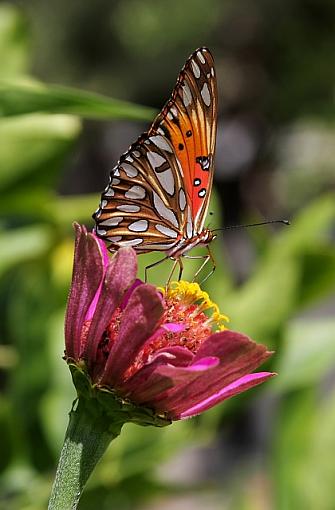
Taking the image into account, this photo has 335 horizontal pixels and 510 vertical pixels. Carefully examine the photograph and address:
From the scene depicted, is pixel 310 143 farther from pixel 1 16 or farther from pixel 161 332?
pixel 161 332

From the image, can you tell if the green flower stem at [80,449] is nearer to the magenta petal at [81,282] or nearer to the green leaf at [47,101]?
the magenta petal at [81,282]

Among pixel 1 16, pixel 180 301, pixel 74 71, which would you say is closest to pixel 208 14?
pixel 74 71

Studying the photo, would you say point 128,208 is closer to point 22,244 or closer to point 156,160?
point 156,160

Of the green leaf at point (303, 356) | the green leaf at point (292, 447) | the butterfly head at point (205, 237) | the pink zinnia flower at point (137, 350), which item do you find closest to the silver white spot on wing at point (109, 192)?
the butterfly head at point (205, 237)

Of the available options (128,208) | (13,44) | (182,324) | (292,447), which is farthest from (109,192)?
(292,447)

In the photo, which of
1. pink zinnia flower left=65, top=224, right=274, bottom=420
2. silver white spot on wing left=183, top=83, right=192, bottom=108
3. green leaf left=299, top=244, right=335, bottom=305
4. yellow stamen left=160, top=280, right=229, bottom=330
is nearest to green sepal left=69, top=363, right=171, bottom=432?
pink zinnia flower left=65, top=224, right=274, bottom=420

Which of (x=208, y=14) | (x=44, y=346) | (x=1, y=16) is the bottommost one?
(x=44, y=346)
